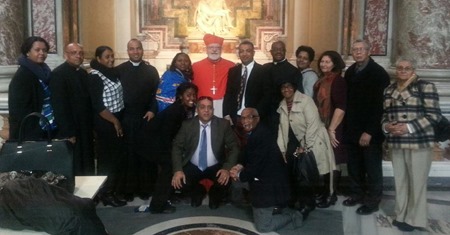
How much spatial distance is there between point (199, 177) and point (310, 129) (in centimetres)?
117

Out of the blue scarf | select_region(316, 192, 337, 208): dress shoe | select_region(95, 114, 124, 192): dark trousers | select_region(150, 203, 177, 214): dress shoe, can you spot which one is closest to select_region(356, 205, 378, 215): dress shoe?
select_region(316, 192, 337, 208): dress shoe

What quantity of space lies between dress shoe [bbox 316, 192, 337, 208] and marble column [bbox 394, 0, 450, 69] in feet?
6.56

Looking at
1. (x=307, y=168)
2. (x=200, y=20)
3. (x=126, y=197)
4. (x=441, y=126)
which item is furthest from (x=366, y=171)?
(x=200, y=20)

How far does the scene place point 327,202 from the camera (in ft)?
16.3

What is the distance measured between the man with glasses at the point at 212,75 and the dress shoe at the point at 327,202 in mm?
1413

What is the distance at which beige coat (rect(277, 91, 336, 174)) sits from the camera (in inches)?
186

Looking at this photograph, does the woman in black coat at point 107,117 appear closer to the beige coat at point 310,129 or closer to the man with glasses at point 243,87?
the man with glasses at point 243,87

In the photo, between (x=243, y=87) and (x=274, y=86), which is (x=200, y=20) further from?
(x=274, y=86)

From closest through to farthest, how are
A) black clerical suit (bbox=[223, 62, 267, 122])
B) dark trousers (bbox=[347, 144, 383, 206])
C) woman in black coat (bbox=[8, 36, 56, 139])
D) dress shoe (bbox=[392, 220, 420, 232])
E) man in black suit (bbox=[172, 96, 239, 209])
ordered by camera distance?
1. woman in black coat (bbox=[8, 36, 56, 139])
2. dress shoe (bbox=[392, 220, 420, 232])
3. dark trousers (bbox=[347, 144, 383, 206])
4. man in black suit (bbox=[172, 96, 239, 209])
5. black clerical suit (bbox=[223, 62, 267, 122])

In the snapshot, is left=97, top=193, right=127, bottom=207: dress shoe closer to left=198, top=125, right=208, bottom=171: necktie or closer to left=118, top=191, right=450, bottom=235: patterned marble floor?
left=118, top=191, right=450, bottom=235: patterned marble floor

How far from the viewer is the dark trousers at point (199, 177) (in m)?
4.98

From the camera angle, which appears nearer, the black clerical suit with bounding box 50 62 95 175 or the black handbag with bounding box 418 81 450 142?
the black handbag with bounding box 418 81 450 142

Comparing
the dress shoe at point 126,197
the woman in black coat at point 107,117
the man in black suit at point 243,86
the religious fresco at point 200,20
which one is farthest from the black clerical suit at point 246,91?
the religious fresco at point 200,20

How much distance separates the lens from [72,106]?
4586 mm
